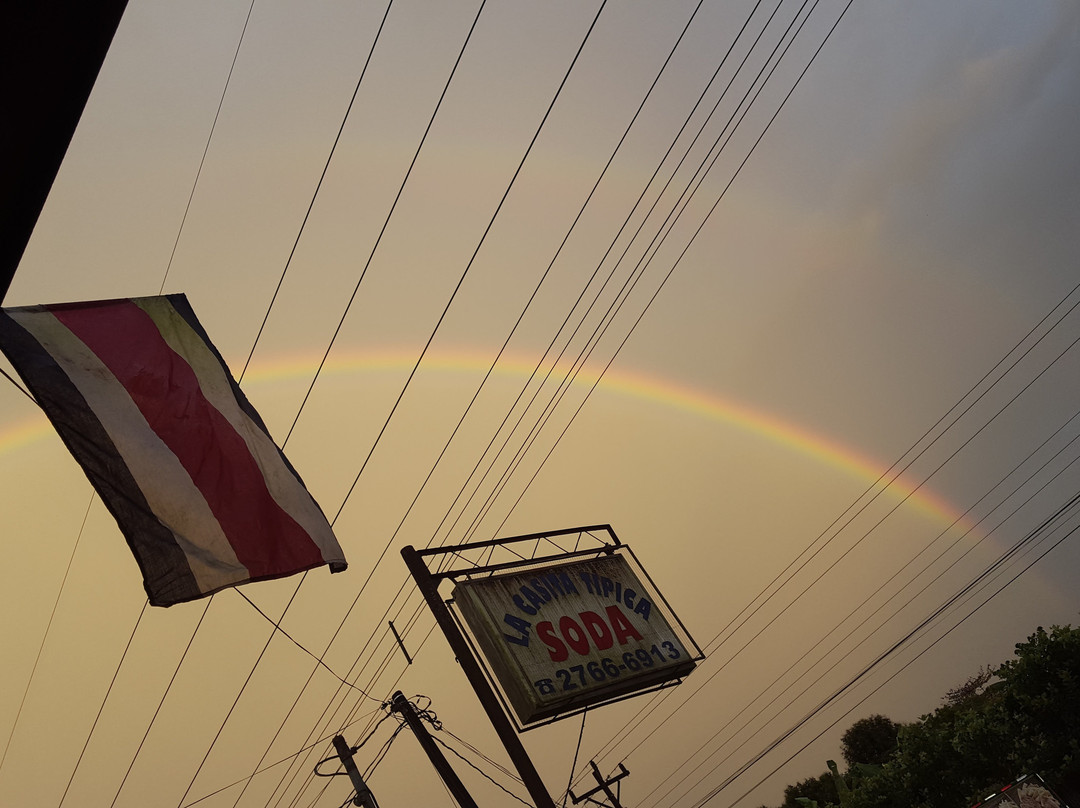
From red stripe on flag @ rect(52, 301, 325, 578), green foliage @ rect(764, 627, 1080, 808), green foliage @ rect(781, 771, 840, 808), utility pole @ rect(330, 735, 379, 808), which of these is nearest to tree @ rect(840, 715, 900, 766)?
green foliage @ rect(781, 771, 840, 808)

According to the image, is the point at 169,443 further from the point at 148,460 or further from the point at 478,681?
the point at 478,681

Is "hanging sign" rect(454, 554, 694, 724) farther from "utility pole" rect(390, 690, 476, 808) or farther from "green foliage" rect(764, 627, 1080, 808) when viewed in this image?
"green foliage" rect(764, 627, 1080, 808)

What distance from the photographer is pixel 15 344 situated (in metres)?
5.29

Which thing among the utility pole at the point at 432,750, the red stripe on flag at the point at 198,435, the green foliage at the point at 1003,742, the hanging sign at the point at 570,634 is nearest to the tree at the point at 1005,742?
the green foliage at the point at 1003,742

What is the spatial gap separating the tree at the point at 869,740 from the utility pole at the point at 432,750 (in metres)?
48.0

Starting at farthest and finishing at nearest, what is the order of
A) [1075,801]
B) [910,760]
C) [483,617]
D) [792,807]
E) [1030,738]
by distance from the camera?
[792,807], [910,760], [1030,738], [1075,801], [483,617]

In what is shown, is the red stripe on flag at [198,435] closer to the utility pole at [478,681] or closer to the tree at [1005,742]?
the utility pole at [478,681]

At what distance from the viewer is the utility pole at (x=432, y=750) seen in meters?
11.7

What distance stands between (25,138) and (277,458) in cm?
403

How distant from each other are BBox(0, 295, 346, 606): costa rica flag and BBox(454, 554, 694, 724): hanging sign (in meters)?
4.30

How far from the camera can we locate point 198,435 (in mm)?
6242

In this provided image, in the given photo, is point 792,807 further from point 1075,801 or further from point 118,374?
point 118,374

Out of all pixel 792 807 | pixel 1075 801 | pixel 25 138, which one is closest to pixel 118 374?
pixel 25 138

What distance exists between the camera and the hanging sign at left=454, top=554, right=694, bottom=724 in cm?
995
